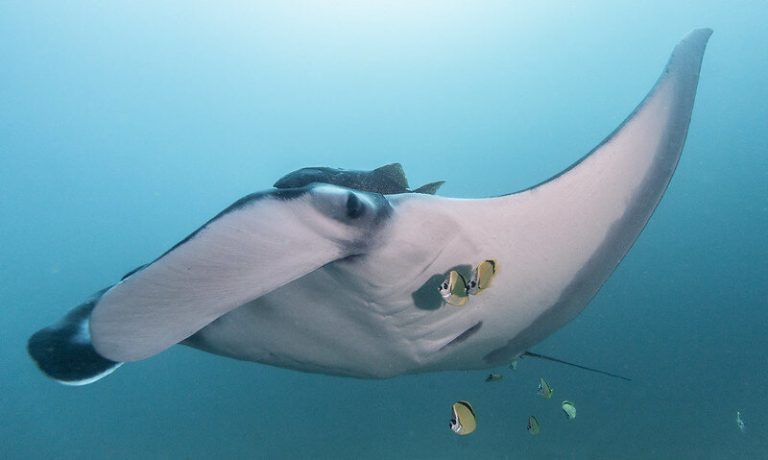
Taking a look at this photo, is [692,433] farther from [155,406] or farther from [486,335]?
[155,406]

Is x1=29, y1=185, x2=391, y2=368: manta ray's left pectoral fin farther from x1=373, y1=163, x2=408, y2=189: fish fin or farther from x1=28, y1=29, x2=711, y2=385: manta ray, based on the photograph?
x1=373, y1=163, x2=408, y2=189: fish fin

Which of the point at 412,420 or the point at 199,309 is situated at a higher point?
the point at 199,309

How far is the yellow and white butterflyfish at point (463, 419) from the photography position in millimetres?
2861

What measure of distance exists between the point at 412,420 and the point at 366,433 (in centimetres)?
165

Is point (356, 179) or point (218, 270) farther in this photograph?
point (356, 179)

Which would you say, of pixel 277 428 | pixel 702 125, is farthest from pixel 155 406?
pixel 702 125

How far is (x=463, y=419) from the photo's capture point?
9.46ft

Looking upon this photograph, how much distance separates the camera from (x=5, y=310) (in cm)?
2822

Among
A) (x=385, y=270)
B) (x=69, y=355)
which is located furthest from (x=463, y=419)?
(x=69, y=355)

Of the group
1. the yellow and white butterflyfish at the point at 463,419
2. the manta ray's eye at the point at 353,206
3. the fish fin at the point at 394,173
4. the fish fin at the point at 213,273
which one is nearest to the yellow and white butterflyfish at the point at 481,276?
the manta ray's eye at the point at 353,206

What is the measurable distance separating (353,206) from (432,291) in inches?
28.3

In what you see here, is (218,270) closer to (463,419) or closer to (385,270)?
(385,270)

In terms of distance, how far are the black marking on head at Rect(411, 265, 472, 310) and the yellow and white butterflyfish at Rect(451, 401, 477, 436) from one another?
1207mm

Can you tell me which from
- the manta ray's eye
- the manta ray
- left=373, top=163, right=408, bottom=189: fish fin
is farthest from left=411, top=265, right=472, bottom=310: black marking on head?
left=373, top=163, right=408, bottom=189: fish fin
